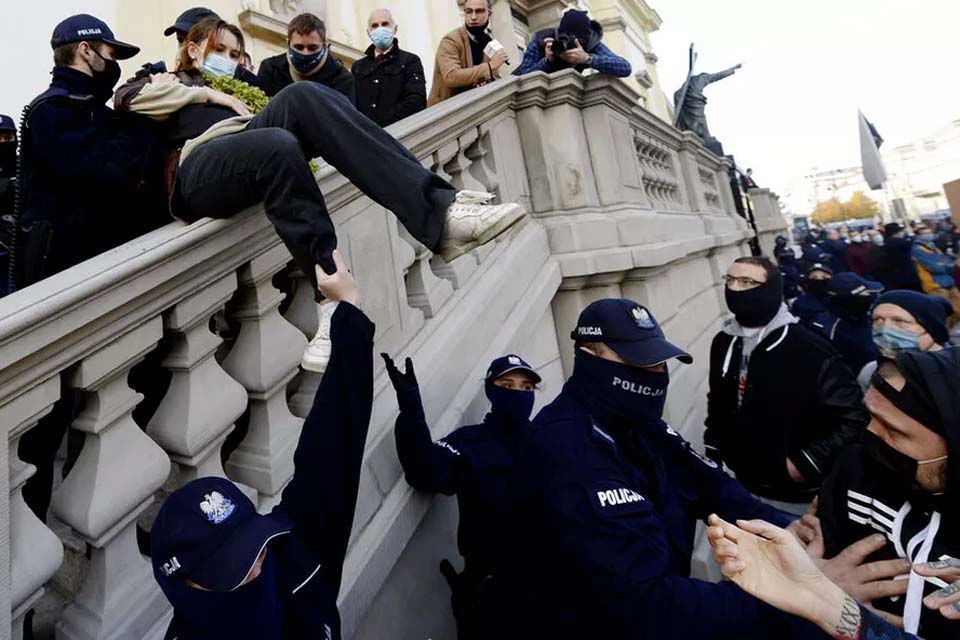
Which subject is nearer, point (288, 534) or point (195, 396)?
point (288, 534)

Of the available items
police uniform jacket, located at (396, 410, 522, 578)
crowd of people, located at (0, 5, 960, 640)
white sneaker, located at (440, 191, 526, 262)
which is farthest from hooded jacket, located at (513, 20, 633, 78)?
police uniform jacket, located at (396, 410, 522, 578)

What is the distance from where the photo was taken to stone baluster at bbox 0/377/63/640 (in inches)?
47.3

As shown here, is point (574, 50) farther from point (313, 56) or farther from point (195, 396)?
point (195, 396)

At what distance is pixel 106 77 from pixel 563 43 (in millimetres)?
3036

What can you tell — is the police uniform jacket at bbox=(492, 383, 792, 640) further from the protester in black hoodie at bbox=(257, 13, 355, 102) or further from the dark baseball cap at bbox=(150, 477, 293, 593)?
the protester in black hoodie at bbox=(257, 13, 355, 102)

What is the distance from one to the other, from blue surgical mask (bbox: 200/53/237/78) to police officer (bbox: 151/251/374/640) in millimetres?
1269

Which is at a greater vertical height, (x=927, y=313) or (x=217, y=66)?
(x=217, y=66)

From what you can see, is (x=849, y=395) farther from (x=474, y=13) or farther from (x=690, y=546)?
(x=474, y=13)

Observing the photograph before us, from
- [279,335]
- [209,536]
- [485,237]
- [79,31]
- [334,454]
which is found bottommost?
[209,536]

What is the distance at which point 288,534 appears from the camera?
135cm

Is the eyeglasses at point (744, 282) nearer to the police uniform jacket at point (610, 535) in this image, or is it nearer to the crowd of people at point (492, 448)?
the crowd of people at point (492, 448)

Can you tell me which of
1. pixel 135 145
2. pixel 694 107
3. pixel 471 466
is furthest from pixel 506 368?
pixel 694 107

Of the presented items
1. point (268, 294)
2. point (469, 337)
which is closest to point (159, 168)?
point (268, 294)

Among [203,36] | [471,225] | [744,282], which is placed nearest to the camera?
[471,225]
